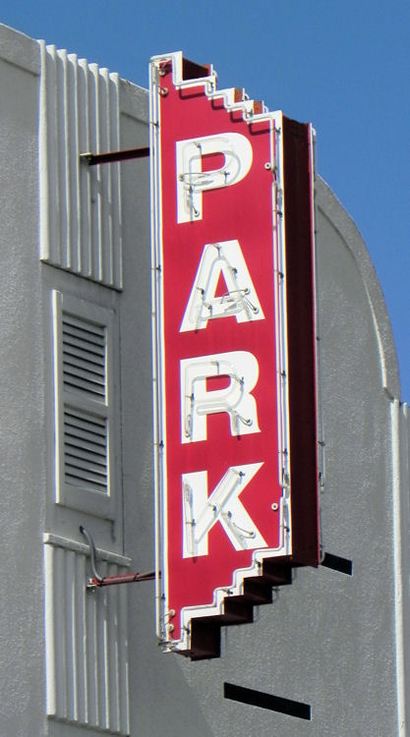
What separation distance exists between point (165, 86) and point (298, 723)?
5.99 m

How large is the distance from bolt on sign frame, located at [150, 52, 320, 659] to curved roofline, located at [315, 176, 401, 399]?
4.51 metres

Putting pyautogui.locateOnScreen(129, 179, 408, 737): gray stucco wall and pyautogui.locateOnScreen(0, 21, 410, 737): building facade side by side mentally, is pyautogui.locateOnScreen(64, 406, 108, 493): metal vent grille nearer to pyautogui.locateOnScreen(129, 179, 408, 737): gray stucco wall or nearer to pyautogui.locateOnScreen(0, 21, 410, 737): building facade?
pyautogui.locateOnScreen(0, 21, 410, 737): building facade

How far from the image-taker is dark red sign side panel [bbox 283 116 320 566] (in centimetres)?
1739

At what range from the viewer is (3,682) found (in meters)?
17.1

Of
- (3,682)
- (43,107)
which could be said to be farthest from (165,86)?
(3,682)

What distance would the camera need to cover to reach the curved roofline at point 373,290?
75.2 feet

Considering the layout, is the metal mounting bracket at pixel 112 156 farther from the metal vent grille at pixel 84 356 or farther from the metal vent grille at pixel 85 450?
the metal vent grille at pixel 85 450

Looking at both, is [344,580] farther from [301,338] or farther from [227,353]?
[227,353]

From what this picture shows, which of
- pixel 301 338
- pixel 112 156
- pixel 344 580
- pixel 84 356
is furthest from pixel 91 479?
pixel 344 580

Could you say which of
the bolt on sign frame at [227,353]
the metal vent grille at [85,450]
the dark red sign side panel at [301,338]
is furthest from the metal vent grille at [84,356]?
the dark red sign side panel at [301,338]

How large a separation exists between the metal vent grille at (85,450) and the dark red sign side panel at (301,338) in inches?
75.8

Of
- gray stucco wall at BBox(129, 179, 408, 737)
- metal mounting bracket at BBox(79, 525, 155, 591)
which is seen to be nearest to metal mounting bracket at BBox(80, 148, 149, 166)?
metal mounting bracket at BBox(79, 525, 155, 591)

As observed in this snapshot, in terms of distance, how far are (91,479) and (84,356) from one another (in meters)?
1.01

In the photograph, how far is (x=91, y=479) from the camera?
60.9 feet
